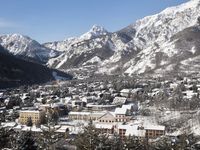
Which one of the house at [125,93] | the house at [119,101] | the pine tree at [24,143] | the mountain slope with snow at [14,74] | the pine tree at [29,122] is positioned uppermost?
the mountain slope with snow at [14,74]

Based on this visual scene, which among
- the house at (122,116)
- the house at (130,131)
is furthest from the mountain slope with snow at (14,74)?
the house at (130,131)

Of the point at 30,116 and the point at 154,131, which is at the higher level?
the point at 30,116

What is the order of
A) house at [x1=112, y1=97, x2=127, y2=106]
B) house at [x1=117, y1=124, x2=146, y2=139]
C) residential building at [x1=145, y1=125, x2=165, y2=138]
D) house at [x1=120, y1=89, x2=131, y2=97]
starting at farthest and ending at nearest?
house at [x1=120, y1=89, x2=131, y2=97], house at [x1=112, y1=97, x2=127, y2=106], residential building at [x1=145, y1=125, x2=165, y2=138], house at [x1=117, y1=124, x2=146, y2=139]

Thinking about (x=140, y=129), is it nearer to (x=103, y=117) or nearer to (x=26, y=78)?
(x=103, y=117)

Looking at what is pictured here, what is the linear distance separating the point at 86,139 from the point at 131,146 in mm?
7006

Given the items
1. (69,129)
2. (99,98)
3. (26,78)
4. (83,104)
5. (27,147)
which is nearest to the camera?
(27,147)

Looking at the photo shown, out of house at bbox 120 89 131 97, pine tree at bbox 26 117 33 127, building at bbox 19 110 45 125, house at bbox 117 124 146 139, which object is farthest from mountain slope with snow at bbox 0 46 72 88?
house at bbox 117 124 146 139

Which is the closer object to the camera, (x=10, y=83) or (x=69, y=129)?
(x=69, y=129)

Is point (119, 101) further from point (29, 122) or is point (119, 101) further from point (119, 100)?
point (29, 122)

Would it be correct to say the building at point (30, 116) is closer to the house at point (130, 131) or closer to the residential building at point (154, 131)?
the house at point (130, 131)

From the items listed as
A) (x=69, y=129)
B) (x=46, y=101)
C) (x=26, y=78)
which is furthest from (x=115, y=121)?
(x=26, y=78)

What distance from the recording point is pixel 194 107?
85.3 metres

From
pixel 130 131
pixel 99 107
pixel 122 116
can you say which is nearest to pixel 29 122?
pixel 122 116

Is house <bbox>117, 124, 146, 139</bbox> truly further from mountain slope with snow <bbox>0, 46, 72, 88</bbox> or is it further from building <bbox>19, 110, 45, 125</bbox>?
mountain slope with snow <bbox>0, 46, 72, 88</bbox>
